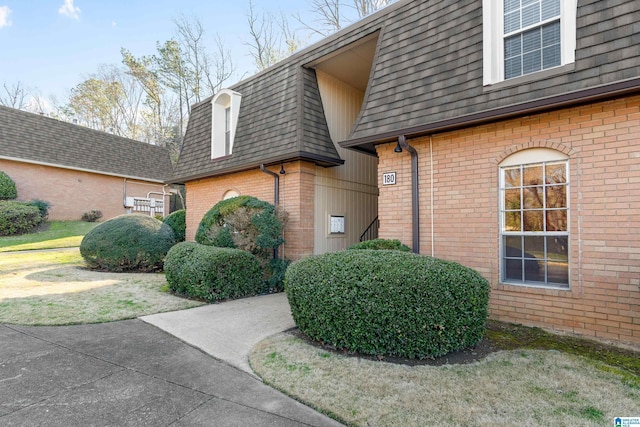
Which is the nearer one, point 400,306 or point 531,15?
point 400,306

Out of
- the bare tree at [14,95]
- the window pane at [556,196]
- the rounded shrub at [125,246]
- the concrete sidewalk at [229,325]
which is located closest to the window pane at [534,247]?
the window pane at [556,196]

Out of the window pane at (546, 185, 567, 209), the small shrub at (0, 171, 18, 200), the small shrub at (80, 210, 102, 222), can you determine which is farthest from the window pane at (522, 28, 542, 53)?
the small shrub at (80, 210, 102, 222)

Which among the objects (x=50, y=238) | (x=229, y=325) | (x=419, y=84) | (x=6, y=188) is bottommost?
(x=229, y=325)

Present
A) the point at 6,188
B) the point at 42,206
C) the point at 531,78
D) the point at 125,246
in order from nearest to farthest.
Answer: the point at 531,78
the point at 125,246
the point at 6,188
the point at 42,206

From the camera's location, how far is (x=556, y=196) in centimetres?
479

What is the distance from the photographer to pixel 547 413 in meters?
2.67

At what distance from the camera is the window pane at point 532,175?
4941mm

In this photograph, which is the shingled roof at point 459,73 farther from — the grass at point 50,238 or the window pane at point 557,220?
the grass at point 50,238

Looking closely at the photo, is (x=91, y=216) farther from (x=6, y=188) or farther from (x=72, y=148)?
(x=72, y=148)

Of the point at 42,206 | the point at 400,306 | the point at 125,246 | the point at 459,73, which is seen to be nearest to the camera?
the point at 400,306

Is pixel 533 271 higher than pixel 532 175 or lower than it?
lower

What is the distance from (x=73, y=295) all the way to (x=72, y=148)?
16.2m

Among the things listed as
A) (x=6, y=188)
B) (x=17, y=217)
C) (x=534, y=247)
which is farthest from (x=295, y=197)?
(x=6, y=188)

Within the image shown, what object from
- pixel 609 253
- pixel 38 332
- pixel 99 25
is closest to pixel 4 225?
pixel 99 25
